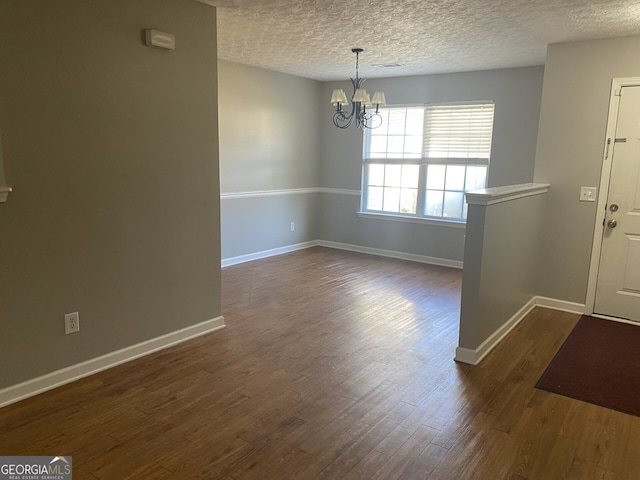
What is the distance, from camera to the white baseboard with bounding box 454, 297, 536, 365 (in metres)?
3.17

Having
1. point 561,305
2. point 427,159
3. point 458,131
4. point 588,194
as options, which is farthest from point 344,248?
point 588,194

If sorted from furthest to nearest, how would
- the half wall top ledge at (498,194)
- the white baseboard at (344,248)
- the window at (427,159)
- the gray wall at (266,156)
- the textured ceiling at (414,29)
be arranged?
the white baseboard at (344,248)
the window at (427,159)
the gray wall at (266,156)
the textured ceiling at (414,29)
the half wall top ledge at (498,194)

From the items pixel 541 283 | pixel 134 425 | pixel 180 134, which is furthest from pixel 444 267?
pixel 134 425

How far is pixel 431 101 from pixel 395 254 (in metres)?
2.16

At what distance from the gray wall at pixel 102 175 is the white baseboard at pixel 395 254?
140 inches

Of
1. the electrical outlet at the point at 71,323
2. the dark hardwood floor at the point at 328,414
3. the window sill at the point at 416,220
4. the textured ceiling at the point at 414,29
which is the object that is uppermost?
the textured ceiling at the point at 414,29

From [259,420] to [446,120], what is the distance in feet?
15.4

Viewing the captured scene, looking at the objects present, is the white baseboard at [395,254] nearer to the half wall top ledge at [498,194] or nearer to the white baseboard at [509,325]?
the white baseboard at [509,325]

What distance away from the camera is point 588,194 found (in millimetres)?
4090

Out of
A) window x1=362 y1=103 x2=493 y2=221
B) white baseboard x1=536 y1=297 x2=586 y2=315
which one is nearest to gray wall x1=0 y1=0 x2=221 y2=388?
white baseboard x1=536 y1=297 x2=586 y2=315

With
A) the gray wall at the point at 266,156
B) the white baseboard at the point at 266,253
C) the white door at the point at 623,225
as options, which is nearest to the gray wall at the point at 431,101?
the gray wall at the point at 266,156

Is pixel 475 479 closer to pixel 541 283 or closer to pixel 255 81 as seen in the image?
pixel 541 283

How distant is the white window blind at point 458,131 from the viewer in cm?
561

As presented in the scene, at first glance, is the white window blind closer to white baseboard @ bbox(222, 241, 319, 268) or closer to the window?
the window
